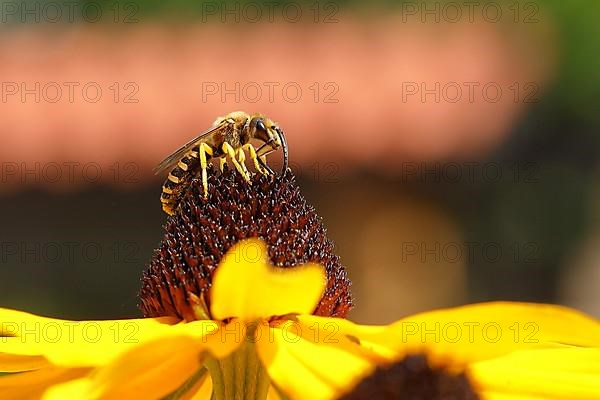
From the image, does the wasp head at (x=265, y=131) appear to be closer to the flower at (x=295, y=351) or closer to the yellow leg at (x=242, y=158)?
the yellow leg at (x=242, y=158)

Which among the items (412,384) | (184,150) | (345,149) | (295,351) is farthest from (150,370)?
(345,149)

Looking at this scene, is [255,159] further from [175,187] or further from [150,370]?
[150,370]

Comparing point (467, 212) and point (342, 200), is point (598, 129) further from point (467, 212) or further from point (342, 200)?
point (342, 200)

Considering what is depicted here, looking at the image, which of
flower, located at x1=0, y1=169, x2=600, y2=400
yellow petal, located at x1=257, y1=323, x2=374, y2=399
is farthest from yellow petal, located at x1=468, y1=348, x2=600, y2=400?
yellow petal, located at x1=257, y1=323, x2=374, y2=399

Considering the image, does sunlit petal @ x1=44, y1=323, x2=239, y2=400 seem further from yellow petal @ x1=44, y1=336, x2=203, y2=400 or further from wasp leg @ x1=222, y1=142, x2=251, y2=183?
wasp leg @ x1=222, y1=142, x2=251, y2=183

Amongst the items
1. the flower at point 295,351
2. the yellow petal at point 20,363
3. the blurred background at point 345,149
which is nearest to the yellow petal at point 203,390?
the flower at point 295,351

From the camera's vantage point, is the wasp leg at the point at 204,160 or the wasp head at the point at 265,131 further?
the wasp head at the point at 265,131
